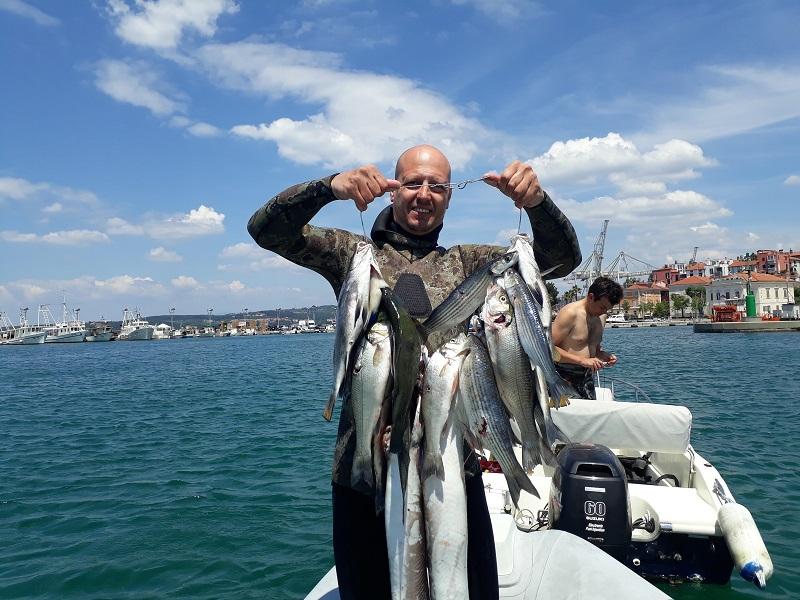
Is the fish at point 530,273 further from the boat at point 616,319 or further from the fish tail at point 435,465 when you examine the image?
the boat at point 616,319

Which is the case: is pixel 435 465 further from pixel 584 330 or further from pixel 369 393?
pixel 584 330

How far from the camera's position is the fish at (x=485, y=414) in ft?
9.21

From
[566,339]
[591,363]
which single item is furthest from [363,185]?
[566,339]

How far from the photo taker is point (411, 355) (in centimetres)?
268

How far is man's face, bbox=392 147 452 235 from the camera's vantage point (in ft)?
10.6

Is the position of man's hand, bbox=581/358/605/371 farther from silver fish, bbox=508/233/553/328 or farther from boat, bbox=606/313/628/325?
boat, bbox=606/313/628/325

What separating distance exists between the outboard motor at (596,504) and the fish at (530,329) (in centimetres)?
322

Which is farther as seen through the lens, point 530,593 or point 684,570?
point 684,570

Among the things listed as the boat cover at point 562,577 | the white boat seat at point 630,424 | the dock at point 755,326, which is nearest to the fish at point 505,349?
the boat cover at point 562,577

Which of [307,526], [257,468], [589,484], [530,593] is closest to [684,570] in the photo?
[589,484]

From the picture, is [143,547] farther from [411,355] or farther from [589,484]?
[411,355]

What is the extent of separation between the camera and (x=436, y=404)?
276 cm

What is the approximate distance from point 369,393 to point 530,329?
34.0 inches

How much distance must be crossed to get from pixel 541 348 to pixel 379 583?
59.1 inches
